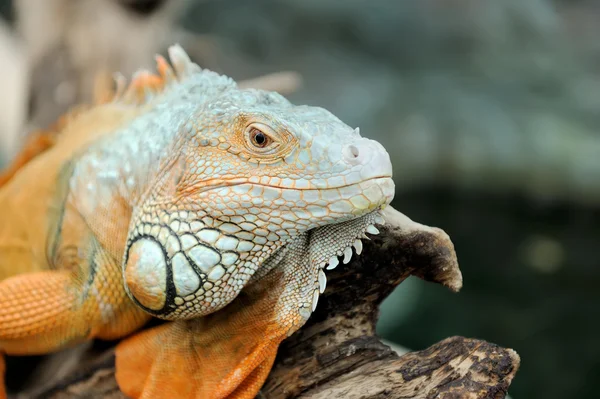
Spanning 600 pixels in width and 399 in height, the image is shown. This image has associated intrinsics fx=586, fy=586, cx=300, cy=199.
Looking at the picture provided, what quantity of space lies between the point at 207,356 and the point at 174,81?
121cm

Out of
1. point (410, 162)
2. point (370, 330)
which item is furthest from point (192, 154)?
point (410, 162)

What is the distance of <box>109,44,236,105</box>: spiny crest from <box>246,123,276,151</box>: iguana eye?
48 centimetres

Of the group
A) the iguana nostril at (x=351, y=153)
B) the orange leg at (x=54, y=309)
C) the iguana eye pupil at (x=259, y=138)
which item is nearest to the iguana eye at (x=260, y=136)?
the iguana eye pupil at (x=259, y=138)

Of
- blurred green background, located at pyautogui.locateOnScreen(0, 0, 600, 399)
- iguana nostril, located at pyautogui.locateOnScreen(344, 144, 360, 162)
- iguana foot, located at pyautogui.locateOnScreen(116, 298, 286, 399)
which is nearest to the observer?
iguana nostril, located at pyautogui.locateOnScreen(344, 144, 360, 162)

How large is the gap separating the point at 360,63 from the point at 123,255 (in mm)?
8754

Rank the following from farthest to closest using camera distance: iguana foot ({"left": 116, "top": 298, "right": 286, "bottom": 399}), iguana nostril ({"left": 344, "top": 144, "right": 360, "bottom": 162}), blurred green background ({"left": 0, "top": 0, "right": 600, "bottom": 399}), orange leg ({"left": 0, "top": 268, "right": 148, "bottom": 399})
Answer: blurred green background ({"left": 0, "top": 0, "right": 600, "bottom": 399}) < orange leg ({"left": 0, "top": 268, "right": 148, "bottom": 399}) < iguana foot ({"left": 116, "top": 298, "right": 286, "bottom": 399}) < iguana nostril ({"left": 344, "top": 144, "right": 360, "bottom": 162})

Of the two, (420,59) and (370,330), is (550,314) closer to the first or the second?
(420,59)

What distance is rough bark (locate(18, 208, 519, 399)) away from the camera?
2211 millimetres

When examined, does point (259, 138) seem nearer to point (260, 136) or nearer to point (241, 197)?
point (260, 136)

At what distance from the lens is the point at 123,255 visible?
227 cm

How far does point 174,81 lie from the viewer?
2645mm

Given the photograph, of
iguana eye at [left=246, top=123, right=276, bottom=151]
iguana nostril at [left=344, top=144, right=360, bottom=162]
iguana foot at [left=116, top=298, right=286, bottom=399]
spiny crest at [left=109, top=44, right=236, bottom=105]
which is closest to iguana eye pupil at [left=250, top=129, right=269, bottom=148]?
iguana eye at [left=246, top=123, right=276, bottom=151]

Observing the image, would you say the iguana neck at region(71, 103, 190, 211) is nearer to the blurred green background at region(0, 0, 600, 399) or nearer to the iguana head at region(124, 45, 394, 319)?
the iguana head at region(124, 45, 394, 319)

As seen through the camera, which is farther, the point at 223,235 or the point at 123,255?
the point at 123,255
